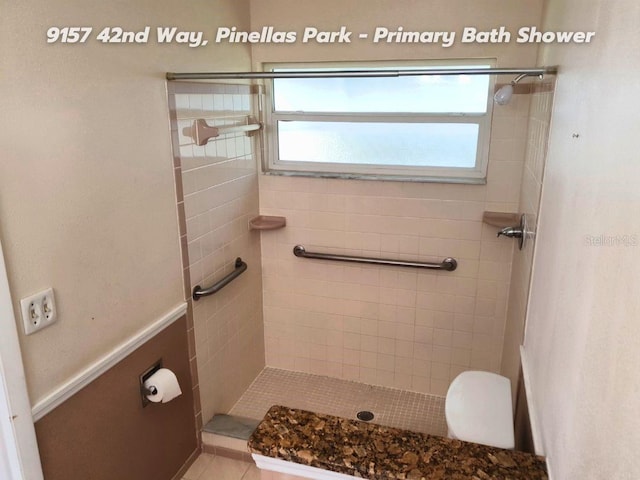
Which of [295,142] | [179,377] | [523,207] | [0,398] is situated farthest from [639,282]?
[295,142]

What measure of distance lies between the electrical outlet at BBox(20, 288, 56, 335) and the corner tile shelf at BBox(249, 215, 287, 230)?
1.46 meters

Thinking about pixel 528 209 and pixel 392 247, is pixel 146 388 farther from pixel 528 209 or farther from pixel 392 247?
pixel 528 209

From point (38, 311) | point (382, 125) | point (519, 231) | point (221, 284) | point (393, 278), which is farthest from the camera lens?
point (393, 278)

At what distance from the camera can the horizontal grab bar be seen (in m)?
2.77

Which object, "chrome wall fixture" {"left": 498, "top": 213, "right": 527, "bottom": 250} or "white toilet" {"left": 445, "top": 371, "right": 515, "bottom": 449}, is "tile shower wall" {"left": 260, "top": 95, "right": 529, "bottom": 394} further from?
"white toilet" {"left": 445, "top": 371, "right": 515, "bottom": 449}

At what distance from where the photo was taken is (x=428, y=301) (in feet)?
9.51

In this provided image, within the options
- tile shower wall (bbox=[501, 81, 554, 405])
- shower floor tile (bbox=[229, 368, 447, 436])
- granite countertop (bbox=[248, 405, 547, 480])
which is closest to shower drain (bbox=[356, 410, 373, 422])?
shower floor tile (bbox=[229, 368, 447, 436])

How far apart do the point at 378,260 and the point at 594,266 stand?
6.46 feet

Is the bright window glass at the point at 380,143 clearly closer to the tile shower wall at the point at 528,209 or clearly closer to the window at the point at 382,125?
the window at the point at 382,125

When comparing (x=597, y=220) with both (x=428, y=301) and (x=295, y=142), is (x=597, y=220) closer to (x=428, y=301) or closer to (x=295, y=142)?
(x=428, y=301)

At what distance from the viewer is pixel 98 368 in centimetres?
179

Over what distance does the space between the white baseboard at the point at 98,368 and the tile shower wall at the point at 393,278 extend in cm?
101

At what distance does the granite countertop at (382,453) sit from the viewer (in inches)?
43.4

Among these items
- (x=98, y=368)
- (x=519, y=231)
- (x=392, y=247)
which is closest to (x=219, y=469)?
(x=98, y=368)
